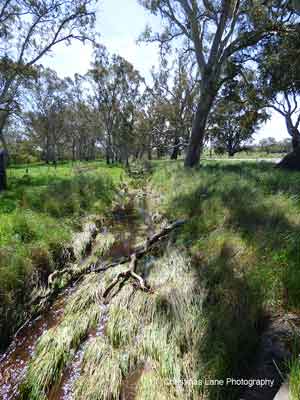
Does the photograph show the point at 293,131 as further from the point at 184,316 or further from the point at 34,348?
the point at 34,348

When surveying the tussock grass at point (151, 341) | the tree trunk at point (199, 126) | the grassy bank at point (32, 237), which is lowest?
the tussock grass at point (151, 341)

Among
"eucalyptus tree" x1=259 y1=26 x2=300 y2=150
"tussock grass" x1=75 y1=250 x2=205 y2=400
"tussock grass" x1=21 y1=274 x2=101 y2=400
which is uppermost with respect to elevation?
"eucalyptus tree" x1=259 y1=26 x2=300 y2=150

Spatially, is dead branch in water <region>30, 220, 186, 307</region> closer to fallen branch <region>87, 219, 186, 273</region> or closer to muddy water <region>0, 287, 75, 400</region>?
fallen branch <region>87, 219, 186, 273</region>

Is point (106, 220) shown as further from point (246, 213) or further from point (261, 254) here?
point (261, 254)

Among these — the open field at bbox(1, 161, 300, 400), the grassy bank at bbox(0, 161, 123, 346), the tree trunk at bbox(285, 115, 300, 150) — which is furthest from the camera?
the tree trunk at bbox(285, 115, 300, 150)

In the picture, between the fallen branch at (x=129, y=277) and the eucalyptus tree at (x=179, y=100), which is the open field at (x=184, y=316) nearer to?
the fallen branch at (x=129, y=277)

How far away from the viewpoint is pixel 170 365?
82.8 inches

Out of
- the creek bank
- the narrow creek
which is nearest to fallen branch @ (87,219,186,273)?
the creek bank

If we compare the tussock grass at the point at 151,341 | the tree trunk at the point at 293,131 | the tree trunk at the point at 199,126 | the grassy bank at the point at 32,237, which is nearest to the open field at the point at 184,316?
the tussock grass at the point at 151,341

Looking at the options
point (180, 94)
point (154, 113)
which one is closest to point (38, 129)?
point (154, 113)

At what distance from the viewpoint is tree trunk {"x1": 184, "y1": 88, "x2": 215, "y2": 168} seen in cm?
1118

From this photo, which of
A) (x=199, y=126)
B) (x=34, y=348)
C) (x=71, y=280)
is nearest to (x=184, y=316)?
(x=34, y=348)

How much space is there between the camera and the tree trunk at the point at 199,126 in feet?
36.7

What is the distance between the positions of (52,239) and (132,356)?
2961 mm
